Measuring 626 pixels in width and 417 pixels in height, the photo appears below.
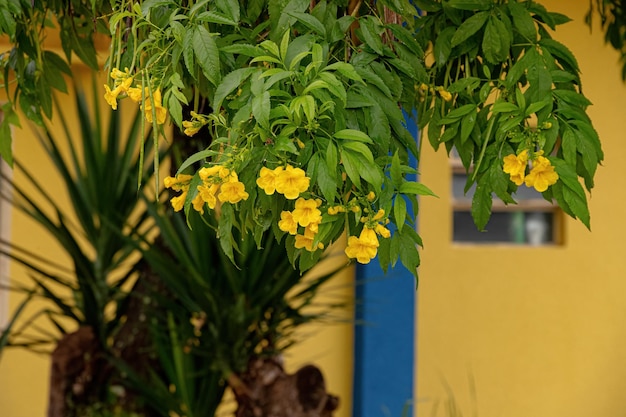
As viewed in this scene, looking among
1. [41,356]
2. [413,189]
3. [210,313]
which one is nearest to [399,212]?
[413,189]

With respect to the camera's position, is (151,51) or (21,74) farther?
(21,74)

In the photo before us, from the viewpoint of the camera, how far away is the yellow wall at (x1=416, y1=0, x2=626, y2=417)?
373cm

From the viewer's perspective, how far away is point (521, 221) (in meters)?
3.87

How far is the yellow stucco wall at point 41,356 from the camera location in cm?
371

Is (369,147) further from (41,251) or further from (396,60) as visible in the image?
(41,251)

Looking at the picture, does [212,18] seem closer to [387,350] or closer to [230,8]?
[230,8]

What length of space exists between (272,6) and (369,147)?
0.20m

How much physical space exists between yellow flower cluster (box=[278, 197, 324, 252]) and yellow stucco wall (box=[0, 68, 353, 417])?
8.48ft

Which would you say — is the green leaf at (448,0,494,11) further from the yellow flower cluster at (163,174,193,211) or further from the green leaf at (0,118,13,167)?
the green leaf at (0,118,13,167)

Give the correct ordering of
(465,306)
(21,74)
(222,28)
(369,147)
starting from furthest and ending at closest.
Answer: (465,306) → (21,74) → (222,28) → (369,147)

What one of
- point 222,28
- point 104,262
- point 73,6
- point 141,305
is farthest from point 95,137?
point 222,28

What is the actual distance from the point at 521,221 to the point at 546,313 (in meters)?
0.35

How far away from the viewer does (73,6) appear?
169 centimetres

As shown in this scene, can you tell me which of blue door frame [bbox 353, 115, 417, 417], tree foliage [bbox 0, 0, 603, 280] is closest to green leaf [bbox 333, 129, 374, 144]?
tree foliage [bbox 0, 0, 603, 280]
